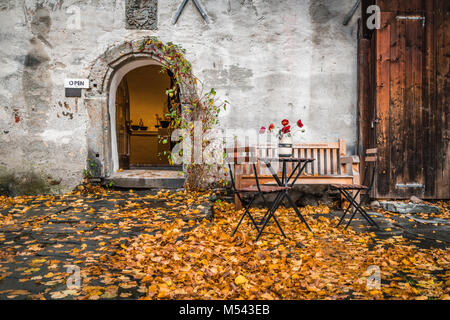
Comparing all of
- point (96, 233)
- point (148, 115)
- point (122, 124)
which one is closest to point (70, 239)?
point (96, 233)

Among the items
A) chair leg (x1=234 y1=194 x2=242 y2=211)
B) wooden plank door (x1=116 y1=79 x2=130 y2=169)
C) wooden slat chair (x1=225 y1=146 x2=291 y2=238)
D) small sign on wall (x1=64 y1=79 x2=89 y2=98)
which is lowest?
chair leg (x1=234 y1=194 x2=242 y2=211)

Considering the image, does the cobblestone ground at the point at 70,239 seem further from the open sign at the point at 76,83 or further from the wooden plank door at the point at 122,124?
the open sign at the point at 76,83

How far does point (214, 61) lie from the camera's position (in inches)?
220

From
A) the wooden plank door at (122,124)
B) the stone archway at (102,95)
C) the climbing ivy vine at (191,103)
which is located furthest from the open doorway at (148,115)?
the climbing ivy vine at (191,103)

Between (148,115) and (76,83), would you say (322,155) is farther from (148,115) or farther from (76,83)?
(148,115)

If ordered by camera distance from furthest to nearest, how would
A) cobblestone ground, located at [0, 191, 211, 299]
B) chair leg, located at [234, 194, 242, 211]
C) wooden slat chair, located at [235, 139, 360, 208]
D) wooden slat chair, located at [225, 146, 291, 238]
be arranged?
wooden slat chair, located at [235, 139, 360, 208] < chair leg, located at [234, 194, 242, 211] < wooden slat chair, located at [225, 146, 291, 238] < cobblestone ground, located at [0, 191, 211, 299]

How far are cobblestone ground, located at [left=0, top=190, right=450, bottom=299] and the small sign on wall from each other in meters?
1.89

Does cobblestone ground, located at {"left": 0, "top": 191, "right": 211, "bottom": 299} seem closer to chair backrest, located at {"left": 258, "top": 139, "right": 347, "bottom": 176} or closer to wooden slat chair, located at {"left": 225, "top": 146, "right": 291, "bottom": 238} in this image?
wooden slat chair, located at {"left": 225, "top": 146, "right": 291, "bottom": 238}

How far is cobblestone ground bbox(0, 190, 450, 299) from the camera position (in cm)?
206

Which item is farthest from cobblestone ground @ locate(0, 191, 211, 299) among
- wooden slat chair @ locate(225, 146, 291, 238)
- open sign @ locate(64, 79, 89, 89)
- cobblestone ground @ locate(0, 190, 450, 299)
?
open sign @ locate(64, 79, 89, 89)

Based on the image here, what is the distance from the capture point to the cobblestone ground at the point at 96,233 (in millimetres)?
2057

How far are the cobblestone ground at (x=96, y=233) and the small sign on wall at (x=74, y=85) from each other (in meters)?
1.89
